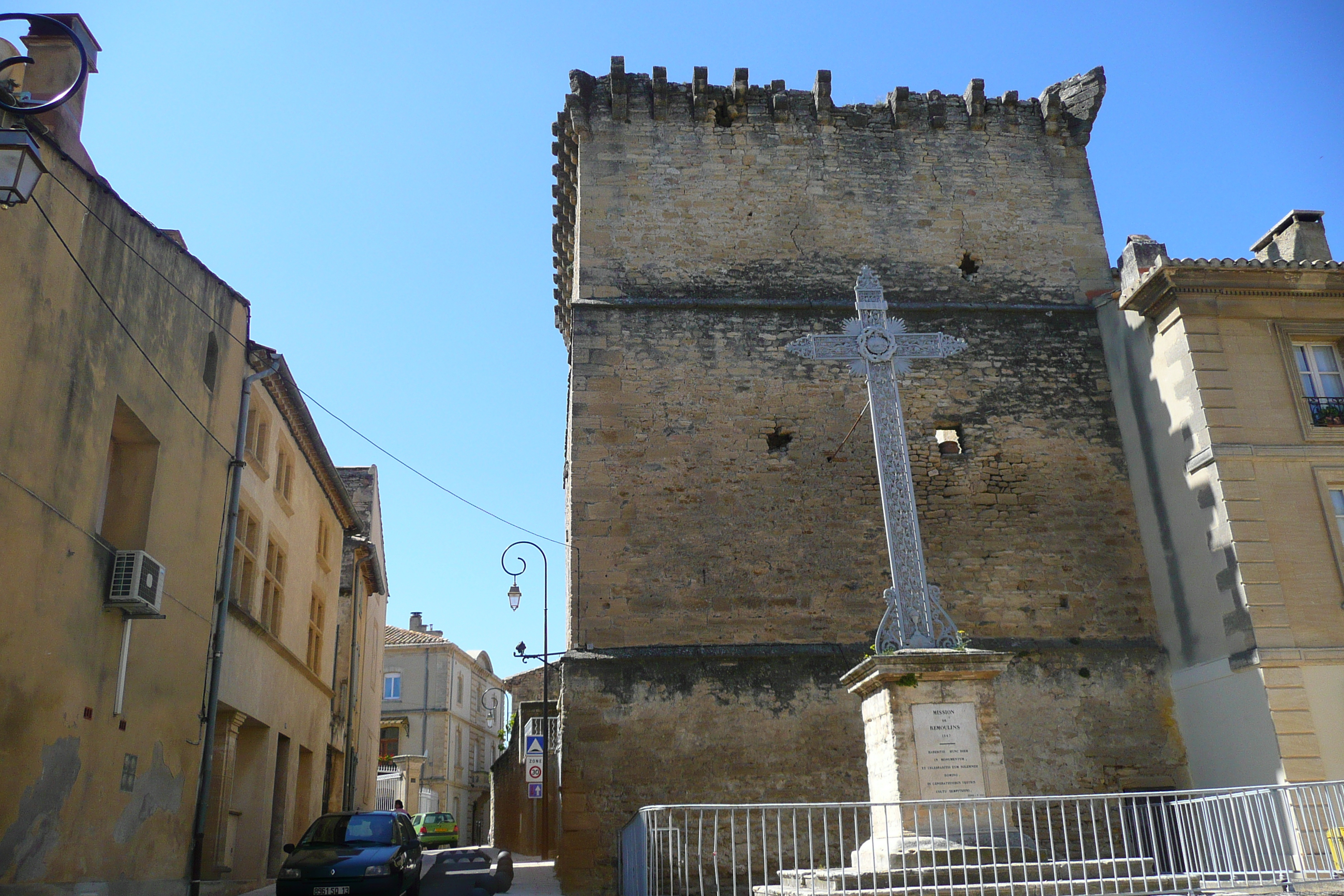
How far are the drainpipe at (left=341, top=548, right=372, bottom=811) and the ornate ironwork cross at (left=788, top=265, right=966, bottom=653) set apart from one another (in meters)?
13.1

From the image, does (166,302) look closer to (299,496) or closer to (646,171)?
(299,496)

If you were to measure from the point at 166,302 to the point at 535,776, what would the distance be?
8.96 metres

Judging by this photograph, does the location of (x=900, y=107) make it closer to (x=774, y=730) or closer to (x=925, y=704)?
(x=774, y=730)

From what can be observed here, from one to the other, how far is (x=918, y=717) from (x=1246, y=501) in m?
6.26

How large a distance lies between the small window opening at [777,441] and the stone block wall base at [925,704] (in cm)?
593

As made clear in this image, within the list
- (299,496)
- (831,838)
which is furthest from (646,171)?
(831,838)

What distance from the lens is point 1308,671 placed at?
10.8 meters

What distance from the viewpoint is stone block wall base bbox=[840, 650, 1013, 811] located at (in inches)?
284

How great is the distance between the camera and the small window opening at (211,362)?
10.6 m

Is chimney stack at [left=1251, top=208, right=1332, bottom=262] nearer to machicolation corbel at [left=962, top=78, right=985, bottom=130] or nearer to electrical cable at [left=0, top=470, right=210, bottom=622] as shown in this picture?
machicolation corbel at [left=962, top=78, right=985, bottom=130]

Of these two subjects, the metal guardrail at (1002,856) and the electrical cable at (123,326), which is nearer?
the metal guardrail at (1002,856)

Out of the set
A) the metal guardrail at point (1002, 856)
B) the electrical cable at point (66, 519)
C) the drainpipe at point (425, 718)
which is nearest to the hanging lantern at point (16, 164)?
the electrical cable at point (66, 519)

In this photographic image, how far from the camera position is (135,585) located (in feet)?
26.9

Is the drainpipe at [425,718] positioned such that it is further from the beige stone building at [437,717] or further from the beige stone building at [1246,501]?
the beige stone building at [1246,501]
